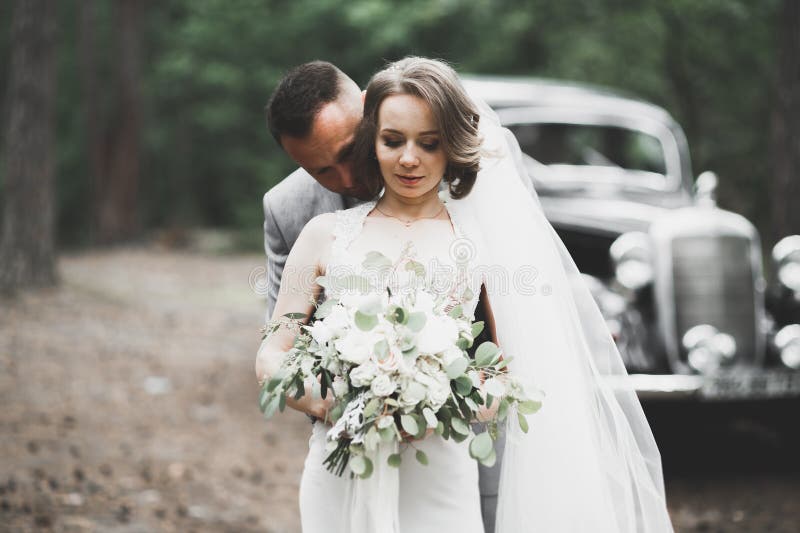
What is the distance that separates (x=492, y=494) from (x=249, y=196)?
1998cm

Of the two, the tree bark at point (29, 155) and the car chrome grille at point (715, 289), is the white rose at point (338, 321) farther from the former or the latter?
the tree bark at point (29, 155)

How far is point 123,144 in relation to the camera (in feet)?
63.1

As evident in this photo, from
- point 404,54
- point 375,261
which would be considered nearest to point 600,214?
point 375,261

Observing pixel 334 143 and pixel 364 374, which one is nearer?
pixel 364 374

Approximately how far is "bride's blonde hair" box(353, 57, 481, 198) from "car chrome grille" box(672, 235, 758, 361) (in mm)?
3430

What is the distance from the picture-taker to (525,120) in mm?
6422

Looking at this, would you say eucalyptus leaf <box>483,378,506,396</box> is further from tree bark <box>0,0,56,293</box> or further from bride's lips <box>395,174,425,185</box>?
tree bark <box>0,0,56,293</box>

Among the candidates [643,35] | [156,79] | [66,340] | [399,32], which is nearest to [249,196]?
[156,79]

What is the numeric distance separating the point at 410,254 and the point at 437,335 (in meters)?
0.38

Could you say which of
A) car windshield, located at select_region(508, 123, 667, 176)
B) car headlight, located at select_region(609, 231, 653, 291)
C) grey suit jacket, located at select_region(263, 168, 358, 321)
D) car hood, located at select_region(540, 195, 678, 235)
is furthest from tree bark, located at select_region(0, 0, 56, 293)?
grey suit jacket, located at select_region(263, 168, 358, 321)

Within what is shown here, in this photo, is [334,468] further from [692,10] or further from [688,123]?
[688,123]

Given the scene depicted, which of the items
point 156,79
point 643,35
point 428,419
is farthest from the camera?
point 156,79

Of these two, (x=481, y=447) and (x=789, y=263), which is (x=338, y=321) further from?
(x=789, y=263)

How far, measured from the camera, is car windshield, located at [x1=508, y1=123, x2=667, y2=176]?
648 cm
